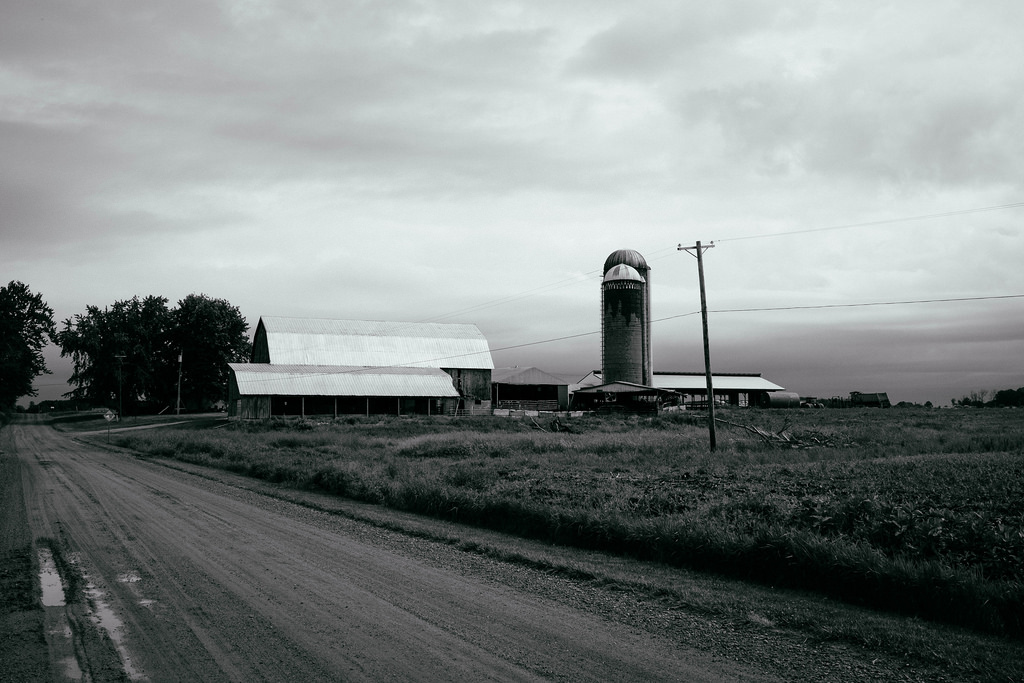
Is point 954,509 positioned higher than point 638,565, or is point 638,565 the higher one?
point 954,509

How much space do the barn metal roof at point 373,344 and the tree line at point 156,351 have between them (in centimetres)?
2115

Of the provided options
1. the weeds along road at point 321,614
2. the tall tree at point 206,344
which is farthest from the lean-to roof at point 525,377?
the weeds along road at point 321,614

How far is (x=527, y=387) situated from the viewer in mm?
71250

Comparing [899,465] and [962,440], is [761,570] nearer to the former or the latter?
[899,465]

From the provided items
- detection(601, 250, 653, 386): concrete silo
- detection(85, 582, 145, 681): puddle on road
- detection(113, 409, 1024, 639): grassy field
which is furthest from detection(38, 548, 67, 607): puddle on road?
detection(601, 250, 653, 386): concrete silo

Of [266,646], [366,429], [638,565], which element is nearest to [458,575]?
[638,565]

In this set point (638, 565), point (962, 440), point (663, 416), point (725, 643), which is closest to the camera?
point (725, 643)

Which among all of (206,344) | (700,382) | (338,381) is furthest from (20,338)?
(700,382)

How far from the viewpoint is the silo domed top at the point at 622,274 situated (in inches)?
2549

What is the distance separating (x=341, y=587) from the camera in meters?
8.27

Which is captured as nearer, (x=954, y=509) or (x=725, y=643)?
(x=725, y=643)

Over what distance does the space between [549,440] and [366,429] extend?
54.0ft

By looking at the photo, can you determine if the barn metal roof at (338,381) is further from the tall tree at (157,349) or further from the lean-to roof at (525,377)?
the tall tree at (157,349)

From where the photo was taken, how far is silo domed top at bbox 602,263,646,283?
2549 inches
